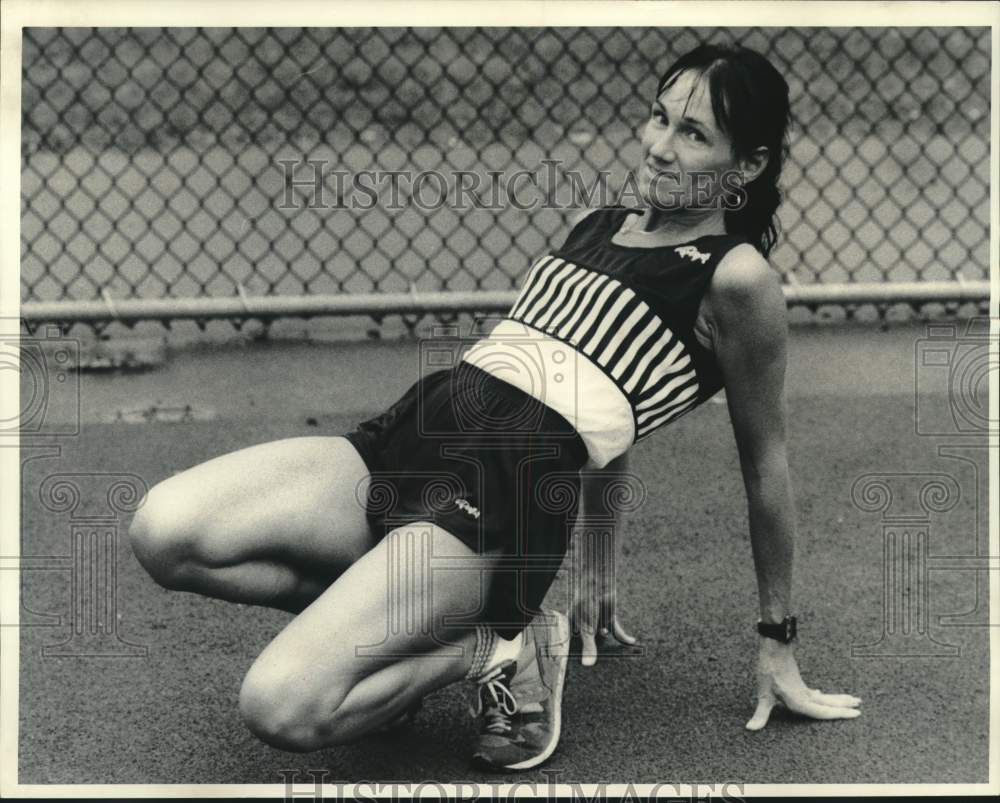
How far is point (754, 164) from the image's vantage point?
2.09m

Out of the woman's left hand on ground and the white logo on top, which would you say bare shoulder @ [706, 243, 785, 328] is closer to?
the white logo on top

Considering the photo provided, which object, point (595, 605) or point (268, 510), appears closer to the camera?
point (268, 510)

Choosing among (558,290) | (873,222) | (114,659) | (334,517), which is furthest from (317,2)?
(873,222)

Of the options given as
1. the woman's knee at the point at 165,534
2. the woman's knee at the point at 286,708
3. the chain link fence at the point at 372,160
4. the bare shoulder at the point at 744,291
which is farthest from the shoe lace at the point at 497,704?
the chain link fence at the point at 372,160

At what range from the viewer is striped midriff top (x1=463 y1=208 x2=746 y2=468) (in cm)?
206

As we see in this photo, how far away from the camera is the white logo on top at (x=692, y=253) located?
2045mm

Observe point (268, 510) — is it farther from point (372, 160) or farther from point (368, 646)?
point (372, 160)

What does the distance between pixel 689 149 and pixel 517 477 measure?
528mm

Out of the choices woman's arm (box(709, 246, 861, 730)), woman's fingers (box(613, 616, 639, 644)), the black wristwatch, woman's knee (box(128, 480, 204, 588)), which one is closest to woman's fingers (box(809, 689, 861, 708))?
woman's arm (box(709, 246, 861, 730))

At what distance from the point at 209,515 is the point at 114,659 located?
1.57ft

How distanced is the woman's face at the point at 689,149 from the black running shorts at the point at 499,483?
0.37 meters

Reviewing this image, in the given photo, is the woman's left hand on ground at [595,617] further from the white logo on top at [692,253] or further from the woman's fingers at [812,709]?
the white logo on top at [692,253]

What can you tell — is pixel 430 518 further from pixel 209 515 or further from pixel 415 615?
pixel 209 515

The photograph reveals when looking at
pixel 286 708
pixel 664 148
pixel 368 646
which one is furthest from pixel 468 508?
pixel 664 148
